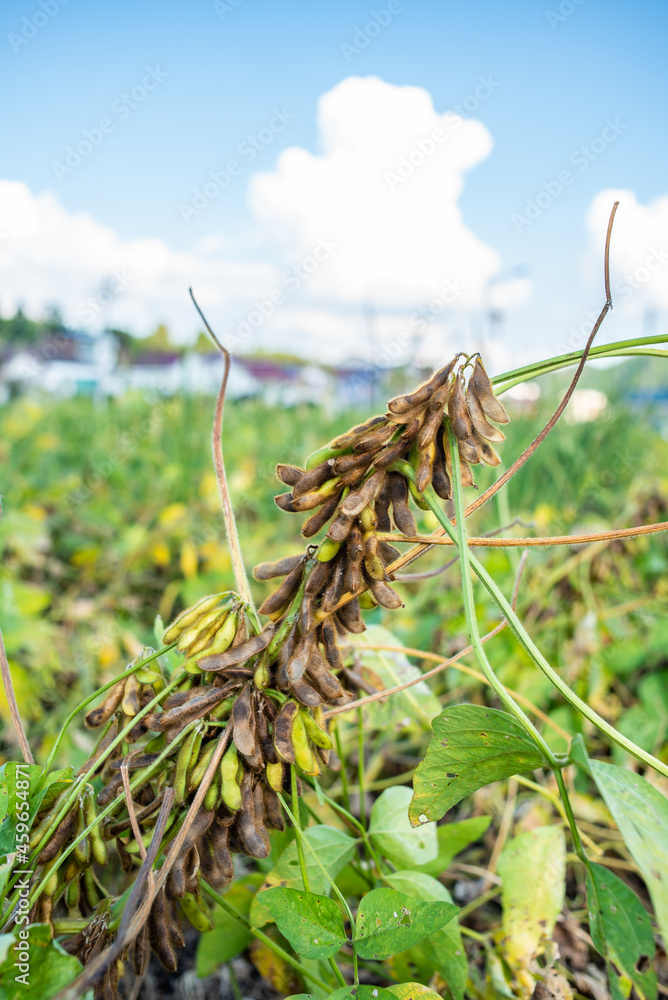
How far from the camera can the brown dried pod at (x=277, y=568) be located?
0.58m

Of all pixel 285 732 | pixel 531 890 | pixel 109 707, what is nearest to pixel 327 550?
pixel 285 732

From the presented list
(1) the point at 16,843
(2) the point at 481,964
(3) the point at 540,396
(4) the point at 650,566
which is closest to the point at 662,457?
(3) the point at 540,396

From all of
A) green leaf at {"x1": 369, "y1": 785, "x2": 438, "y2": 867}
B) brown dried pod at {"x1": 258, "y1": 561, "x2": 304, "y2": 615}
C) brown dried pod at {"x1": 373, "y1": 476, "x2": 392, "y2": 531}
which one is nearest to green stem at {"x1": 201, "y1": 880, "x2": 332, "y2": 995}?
green leaf at {"x1": 369, "y1": 785, "x2": 438, "y2": 867}

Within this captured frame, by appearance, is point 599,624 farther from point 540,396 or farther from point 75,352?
point 75,352

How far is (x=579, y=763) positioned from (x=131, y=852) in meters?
0.41

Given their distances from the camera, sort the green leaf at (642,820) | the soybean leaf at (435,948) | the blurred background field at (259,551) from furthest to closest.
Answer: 1. the blurred background field at (259,551)
2. the soybean leaf at (435,948)
3. the green leaf at (642,820)

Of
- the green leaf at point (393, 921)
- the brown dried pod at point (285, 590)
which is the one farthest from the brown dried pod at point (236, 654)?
the green leaf at point (393, 921)

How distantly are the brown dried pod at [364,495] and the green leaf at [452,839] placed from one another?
452mm

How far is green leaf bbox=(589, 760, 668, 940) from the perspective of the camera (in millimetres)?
424

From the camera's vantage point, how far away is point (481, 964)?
Answer: 37.4 inches

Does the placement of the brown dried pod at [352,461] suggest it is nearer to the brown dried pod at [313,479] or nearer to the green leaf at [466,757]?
the brown dried pod at [313,479]

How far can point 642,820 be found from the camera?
469mm

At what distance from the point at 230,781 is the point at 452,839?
14.7 inches

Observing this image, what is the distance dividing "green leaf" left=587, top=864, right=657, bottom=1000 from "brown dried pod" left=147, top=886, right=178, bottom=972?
1.08 feet
